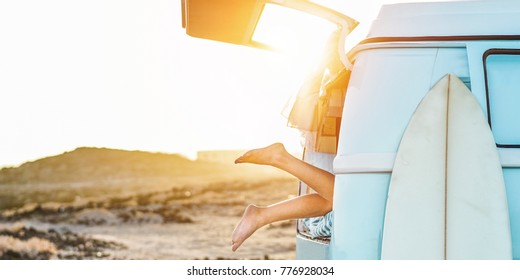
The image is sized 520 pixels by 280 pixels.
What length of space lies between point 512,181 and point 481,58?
0.56 metres

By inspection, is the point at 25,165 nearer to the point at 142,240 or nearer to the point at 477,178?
the point at 142,240

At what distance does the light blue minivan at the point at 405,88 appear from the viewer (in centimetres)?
283

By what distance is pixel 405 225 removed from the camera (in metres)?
2.77

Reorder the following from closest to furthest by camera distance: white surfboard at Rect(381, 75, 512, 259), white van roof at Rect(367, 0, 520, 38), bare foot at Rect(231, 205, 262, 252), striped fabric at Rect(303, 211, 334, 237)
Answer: white surfboard at Rect(381, 75, 512, 259)
white van roof at Rect(367, 0, 520, 38)
striped fabric at Rect(303, 211, 334, 237)
bare foot at Rect(231, 205, 262, 252)

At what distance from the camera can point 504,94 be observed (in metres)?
2.90

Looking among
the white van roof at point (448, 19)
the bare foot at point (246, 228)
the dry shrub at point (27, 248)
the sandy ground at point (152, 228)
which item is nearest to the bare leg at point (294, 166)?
the bare foot at point (246, 228)

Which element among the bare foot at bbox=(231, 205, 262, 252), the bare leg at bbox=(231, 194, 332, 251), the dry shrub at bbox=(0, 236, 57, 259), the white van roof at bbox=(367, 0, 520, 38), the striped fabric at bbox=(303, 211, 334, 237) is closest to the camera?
the white van roof at bbox=(367, 0, 520, 38)

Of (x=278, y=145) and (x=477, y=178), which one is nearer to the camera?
(x=477, y=178)

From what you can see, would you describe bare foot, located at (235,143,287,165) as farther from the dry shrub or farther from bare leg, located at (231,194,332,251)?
the dry shrub

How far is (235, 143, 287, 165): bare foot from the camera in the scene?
3.86 m

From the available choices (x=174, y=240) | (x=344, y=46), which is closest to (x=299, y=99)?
(x=344, y=46)

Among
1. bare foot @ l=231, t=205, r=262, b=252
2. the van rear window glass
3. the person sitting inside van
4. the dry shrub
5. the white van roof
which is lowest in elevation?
the dry shrub

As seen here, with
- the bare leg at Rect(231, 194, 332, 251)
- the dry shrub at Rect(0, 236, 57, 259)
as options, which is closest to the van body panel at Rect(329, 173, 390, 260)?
the bare leg at Rect(231, 194, 332, 251)

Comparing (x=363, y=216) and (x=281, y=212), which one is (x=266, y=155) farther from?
(x=363, y=216)
